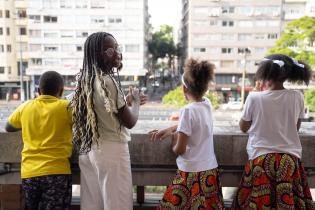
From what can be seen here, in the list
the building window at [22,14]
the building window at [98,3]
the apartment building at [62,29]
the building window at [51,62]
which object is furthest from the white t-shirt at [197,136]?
the building window at [22,14]

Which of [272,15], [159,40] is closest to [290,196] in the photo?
[272,15]

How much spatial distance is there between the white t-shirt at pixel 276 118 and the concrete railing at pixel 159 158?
262 mm

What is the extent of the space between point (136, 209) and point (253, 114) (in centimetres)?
102

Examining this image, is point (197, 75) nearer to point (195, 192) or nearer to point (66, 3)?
point (195, 192)

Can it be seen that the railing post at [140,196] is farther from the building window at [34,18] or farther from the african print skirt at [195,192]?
the building window at [34,18]

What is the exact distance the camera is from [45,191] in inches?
74.7

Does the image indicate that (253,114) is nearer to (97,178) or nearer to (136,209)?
(97,178)

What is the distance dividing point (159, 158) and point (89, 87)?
685mm

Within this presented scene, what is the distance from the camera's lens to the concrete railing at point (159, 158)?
7.09ft

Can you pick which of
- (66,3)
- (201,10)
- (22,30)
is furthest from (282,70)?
(201,10)

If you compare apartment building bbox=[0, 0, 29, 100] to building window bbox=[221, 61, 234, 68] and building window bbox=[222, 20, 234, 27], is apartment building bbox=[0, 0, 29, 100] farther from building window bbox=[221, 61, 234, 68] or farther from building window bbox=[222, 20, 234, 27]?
building window bbox=[222, 20, 234, 27]

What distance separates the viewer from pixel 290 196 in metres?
1.86

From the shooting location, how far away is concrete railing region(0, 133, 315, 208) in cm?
216

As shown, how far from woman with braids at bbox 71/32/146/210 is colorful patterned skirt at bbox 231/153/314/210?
0.66m
